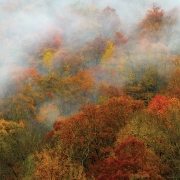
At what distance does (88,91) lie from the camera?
7244 cm

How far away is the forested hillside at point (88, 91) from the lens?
3241 centimetres

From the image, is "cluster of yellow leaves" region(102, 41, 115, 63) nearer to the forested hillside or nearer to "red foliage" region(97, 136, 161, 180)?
the forested hillside

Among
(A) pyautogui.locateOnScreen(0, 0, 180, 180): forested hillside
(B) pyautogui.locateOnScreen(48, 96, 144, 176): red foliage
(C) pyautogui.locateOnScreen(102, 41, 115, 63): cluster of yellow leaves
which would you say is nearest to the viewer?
(A) pyautogui.locateOnScreen(0, 0, 180, 180): forested hillside

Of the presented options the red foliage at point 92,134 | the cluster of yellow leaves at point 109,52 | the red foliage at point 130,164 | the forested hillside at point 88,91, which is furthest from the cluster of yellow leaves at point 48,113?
the red foliage at point 130,164

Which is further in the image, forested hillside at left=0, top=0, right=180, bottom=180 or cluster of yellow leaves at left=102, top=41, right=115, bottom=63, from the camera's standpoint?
cluster of yellow leaves at left=102, top=41, right=115, bottom=63

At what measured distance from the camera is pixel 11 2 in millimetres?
135250

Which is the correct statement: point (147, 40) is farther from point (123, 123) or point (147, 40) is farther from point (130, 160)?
point (130, 160)

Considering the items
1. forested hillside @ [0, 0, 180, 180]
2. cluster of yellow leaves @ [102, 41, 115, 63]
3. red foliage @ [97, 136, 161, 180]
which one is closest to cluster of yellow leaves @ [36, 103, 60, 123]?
forested hillside @ [0, 0, 180, 180]

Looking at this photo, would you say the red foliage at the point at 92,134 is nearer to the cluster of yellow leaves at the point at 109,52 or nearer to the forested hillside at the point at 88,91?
the forested hillside at the point at 88,91

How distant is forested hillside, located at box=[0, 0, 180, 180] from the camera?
1276 inches

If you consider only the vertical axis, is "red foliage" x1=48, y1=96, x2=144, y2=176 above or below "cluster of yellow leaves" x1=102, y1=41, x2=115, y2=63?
below

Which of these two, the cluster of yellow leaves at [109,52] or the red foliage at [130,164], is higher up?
the cluster of yellow leaves at [109,52]

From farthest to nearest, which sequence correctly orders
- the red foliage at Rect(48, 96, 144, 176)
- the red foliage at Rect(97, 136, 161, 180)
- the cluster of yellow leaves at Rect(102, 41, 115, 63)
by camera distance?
the cluster of yellow leaves at Rect(102, 41, 115, 63) < the red foliage at Rect(48, 96, 144, 176) < the red foliage at Rect(97, 136, 161, 180)

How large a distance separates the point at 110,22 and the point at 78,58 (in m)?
25.8
